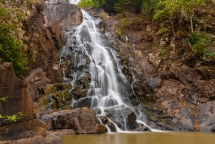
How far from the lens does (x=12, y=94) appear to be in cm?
788

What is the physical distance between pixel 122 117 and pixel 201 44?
32.4 feet

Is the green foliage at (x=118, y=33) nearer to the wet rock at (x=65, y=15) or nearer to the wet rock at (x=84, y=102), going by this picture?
the wet rock at (x=65, y=15)

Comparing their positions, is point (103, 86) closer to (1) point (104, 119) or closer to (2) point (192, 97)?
(1) point (104, 119)

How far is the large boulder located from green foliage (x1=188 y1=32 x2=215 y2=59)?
608 inches

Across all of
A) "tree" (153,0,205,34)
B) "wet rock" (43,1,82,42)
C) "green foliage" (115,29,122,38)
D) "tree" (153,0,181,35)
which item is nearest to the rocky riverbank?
"green foliage" (115,29,122,38)

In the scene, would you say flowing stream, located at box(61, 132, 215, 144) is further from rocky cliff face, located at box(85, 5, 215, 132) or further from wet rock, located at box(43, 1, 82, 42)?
wet rock, located at box(43, 1, 82, 42)

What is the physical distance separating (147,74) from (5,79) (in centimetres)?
1501

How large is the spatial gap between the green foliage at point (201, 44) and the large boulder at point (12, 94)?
1544cm

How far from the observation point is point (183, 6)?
21.3 m

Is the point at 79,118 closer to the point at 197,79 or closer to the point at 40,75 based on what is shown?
the point at 40,75

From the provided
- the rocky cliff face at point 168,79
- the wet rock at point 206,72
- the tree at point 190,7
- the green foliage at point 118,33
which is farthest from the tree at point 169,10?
the wet rock at point 206,72

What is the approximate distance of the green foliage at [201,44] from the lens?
1925 cm

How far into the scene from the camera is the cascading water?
1484 centimetres

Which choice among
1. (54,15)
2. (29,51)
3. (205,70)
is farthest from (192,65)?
(54,15)
